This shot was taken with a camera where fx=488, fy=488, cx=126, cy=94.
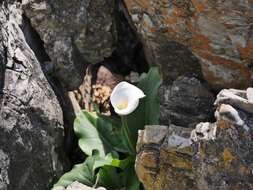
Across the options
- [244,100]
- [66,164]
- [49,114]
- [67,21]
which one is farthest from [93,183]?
[244,100]

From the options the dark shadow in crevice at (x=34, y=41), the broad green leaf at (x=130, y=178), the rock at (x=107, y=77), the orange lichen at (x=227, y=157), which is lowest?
the broad green leaf at (x=130, y=178)

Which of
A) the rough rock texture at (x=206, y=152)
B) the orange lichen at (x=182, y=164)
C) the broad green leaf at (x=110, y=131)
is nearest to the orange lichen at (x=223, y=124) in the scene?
the rough rock texture at (x=206, y=152)

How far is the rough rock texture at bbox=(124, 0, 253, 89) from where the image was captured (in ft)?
7.73

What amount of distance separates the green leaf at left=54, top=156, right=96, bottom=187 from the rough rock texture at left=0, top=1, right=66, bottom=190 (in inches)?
4.1

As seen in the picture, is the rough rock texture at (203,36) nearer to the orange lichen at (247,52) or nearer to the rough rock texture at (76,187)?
the orange lichen at (247,52)

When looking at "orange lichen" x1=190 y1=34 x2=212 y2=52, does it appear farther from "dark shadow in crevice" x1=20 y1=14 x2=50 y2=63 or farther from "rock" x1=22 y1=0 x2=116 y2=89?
"dark shadow in crevice" x1=20 y1=14 x2=50 y2=63

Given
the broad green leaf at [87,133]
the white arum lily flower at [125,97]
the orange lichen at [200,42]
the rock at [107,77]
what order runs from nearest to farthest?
1. the orange lichen at [200,42]
2. the white arum lily flower at [125,97]
3. the broad green leaf at [87,133]
4. the rock at [107,77]

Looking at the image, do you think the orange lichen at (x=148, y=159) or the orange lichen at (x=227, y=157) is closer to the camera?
the orange lichen at (x=227, y=157)

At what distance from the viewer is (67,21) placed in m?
2.99

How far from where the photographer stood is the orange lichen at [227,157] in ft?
6.82

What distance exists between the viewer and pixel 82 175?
2.93 meters

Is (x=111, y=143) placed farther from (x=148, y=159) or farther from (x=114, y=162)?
(x=148, y=159)

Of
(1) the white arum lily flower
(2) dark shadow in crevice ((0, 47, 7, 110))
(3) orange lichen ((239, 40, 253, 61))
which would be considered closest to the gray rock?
(3) orange lichen ((239, 40, 253, 61))

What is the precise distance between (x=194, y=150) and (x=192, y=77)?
55 centimetres
